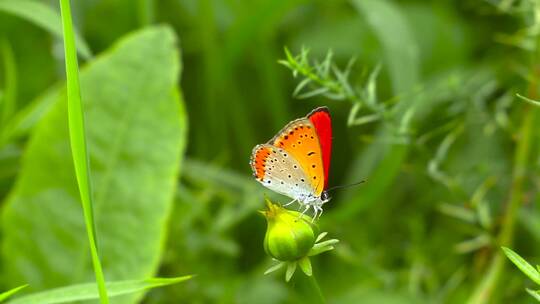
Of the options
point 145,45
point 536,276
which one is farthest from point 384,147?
point 536,276

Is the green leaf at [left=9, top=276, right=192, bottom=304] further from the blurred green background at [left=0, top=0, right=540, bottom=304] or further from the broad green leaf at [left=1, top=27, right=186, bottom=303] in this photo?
the broad green leaf at [left=1, top=27, right=186, bottom=303]

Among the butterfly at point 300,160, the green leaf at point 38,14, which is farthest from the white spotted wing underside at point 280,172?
the green leaf at point 38,14

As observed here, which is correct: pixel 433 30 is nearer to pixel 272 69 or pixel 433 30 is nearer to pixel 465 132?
pixel 465 132

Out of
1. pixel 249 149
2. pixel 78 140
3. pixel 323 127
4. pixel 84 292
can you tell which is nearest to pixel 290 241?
pixel 323 127

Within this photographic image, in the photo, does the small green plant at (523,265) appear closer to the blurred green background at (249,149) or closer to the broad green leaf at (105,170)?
the blurred green background at (249,149)

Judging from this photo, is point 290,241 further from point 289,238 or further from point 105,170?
point 105,170

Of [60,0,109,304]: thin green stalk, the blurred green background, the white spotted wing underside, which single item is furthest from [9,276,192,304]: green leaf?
the blurred green background
